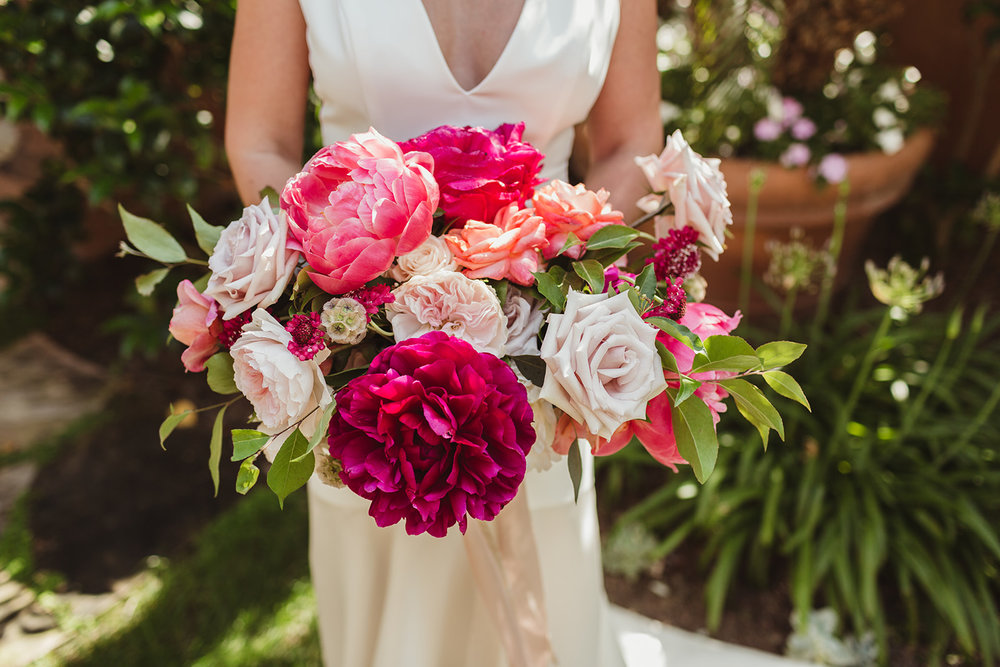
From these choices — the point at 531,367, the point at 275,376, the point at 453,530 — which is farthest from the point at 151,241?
the point at 453,530

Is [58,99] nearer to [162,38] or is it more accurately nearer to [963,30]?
[162,38]

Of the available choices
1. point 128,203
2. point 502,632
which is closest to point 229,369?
point 502,632

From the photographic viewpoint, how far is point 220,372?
0.99 metres

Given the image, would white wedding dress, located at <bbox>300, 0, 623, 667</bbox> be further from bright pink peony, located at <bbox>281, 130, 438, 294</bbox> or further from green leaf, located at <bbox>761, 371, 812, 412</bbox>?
green leaf, located at <bbox>761, 371, 812, 412</bbox>

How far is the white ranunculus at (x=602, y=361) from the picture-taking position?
852 millimetres

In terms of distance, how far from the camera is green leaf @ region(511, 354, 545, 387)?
0.95m

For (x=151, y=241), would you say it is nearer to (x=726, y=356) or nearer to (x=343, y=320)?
(x=343, y=320)

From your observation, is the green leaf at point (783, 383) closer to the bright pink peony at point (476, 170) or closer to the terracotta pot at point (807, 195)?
the bright pink peony at point (476, 170)

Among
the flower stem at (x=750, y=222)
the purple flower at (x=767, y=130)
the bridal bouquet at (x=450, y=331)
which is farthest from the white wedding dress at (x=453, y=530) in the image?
the purple flower at (x=767, y=130)

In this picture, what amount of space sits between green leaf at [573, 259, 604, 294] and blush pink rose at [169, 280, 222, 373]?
500 mm

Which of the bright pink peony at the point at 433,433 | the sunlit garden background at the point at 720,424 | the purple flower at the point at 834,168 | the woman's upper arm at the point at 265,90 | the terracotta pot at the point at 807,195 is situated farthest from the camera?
the terracotta pot at the point at 807,195

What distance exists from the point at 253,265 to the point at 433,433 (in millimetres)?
333

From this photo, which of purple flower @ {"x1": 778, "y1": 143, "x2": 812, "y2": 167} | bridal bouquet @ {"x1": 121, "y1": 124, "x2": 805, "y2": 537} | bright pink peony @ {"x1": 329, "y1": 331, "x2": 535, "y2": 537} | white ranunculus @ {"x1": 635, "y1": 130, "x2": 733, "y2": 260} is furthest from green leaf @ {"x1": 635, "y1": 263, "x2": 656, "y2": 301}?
purple flower @ {"x1": 778, "y1": 143, "x2": 812, "y2": 167}

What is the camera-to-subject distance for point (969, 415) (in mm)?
2645
